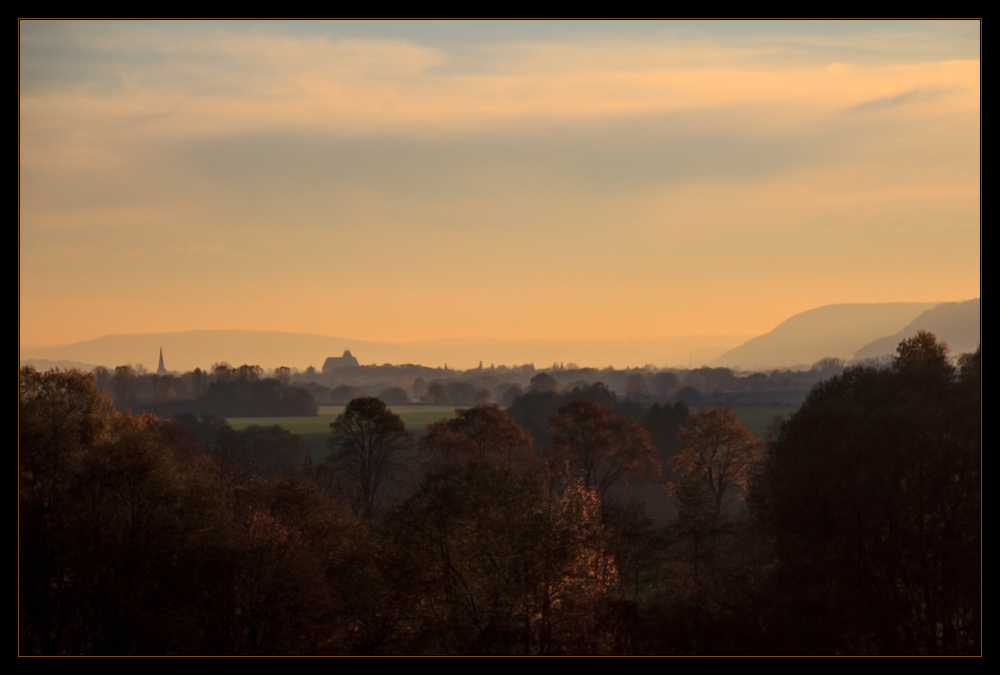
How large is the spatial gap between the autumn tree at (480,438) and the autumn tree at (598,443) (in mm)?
2875

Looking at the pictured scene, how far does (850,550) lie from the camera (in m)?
33.6

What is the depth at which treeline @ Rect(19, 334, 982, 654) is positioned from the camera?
32094 mm

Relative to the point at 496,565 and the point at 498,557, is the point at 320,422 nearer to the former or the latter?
the point at 498,557

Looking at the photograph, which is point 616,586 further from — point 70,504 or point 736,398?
point 736,398

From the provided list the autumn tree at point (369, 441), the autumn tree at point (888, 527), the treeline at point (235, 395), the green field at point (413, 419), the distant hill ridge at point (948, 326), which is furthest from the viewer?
the treeline at point (235, 395)

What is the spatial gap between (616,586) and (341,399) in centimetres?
13046

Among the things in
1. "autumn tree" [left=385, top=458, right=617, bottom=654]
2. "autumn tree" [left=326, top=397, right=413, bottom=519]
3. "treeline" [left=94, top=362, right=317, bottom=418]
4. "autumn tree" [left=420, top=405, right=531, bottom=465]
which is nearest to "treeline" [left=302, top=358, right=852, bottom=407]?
"treeline" [left=94, top=362, right=317, bottom=418]

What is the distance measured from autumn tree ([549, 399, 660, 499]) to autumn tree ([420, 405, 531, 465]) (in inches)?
113

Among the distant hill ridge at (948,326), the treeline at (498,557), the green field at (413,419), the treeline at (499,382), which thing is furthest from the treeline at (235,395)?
the treeline at (498,557)

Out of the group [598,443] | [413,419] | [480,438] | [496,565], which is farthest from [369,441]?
[413,419]

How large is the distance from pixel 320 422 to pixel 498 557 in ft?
302

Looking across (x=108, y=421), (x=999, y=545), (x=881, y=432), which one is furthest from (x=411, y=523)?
(x=999, y=545)

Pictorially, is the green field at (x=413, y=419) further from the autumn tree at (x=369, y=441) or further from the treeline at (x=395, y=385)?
the autumn tree at (x=369, y=441)

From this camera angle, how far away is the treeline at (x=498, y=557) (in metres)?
32.1
